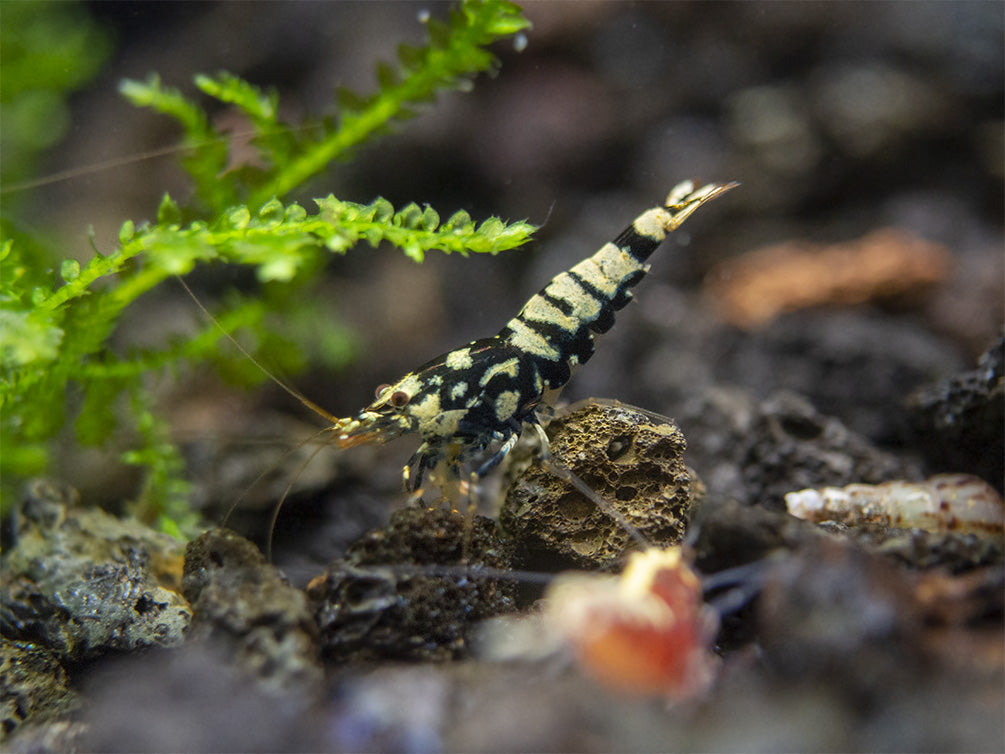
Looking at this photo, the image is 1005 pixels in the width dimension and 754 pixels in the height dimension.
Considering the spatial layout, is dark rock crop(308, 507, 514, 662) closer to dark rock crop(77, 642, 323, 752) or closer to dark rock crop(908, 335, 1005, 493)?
dark rock crop(77, 642, 323, 752)

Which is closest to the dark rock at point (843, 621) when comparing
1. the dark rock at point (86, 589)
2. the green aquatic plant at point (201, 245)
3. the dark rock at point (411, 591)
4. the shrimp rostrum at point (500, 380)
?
the dark rock at point (411, 591)

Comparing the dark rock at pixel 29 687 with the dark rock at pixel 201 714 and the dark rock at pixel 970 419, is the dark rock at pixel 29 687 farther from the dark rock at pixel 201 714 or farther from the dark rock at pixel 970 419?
the dark rock at pixel 970 419

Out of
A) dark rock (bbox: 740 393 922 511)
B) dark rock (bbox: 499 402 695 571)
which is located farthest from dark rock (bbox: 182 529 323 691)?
dark rock (bbox: 740 393 922 511)

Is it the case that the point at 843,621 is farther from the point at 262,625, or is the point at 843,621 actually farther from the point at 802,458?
the point at 802,458

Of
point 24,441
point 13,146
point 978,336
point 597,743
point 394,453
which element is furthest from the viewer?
point 13,146

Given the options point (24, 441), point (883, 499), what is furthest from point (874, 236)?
point (24, 441)

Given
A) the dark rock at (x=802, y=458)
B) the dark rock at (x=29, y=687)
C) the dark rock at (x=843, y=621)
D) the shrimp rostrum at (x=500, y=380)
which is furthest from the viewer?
the dark rock at (x=802, y=458)

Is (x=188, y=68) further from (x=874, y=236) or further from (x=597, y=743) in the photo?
(x=597, y=743)
